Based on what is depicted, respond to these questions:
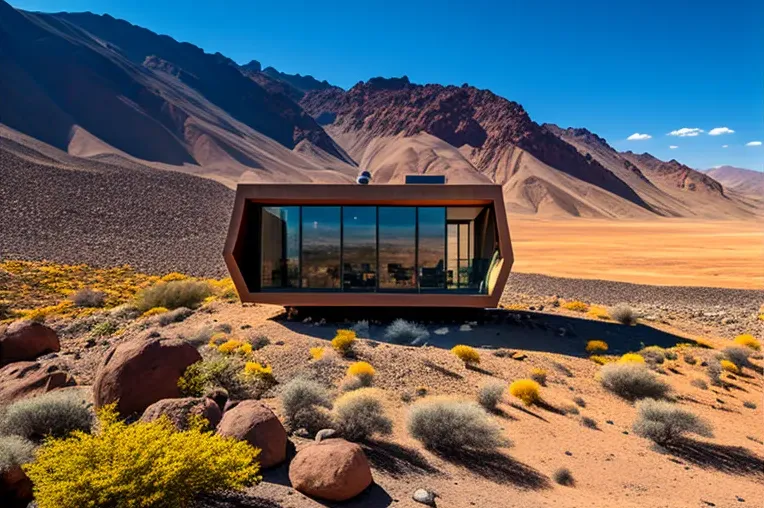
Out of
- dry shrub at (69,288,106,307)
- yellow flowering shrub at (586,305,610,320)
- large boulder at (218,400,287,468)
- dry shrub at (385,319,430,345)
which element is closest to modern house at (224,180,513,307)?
dry shrub at (385,319,430,345)

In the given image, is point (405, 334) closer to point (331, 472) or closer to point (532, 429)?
point (532, 429)

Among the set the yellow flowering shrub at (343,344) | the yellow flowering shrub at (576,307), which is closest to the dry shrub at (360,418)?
the yellow flowering shrub at (343,344)

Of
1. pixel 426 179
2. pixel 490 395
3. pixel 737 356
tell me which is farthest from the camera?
pixel 426 179

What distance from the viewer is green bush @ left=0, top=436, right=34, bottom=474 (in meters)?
6.27

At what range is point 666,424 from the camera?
972 centimetres

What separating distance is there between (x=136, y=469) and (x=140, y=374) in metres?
3.20

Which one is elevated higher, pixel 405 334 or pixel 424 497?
pixel 405 334

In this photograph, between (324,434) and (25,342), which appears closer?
(324,434)

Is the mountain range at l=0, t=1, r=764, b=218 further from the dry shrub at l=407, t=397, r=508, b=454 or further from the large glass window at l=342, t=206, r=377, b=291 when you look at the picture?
the dry shrub at l=407, t=397, r=508, b=454

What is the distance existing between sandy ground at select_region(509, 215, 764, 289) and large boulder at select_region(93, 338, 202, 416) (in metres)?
34.4

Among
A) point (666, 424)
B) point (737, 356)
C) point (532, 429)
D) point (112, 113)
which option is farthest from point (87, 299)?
point (112, 113)

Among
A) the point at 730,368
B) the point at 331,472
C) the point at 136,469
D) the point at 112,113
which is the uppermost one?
the point at 112,113

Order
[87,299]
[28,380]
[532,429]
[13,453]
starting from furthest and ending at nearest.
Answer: [87,299], [532,429], [28,380], [13,453]

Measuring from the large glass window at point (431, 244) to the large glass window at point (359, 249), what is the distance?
1.48 m
